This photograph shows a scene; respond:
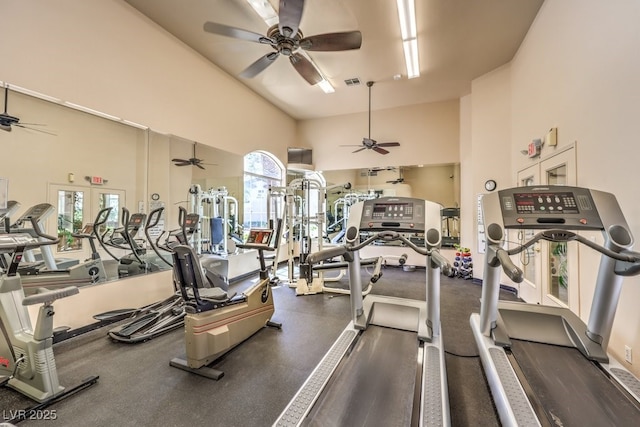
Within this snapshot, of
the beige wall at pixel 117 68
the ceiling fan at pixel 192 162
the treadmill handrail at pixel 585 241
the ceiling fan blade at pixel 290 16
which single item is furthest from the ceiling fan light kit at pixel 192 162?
the treadmill handrail at pixel 585 241

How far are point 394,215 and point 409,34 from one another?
3223mm

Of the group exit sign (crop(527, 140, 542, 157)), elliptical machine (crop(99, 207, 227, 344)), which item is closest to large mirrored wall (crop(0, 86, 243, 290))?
elliptical machine (crop(99, 207, 227, 344))

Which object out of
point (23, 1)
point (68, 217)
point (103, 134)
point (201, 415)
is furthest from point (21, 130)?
point (201, 415)

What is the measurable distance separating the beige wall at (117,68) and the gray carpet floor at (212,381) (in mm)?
2775

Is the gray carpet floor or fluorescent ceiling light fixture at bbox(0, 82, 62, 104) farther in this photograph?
fluorescent ceiling light fixture at bbox(0, 82, 62, 104)

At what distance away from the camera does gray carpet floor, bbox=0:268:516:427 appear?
1863mm

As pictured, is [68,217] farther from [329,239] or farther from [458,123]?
[458,123]

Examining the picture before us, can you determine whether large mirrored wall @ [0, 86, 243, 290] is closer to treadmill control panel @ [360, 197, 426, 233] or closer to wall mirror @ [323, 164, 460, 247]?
Result: treadmill control panel @ [360, 197, 426, 233]

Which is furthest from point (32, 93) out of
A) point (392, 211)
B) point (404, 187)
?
point (404, 187)

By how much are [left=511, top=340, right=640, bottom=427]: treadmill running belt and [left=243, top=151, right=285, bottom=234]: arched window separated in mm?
5460

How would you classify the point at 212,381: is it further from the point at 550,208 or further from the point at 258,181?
the point at 258,181

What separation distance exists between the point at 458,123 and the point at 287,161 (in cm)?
440

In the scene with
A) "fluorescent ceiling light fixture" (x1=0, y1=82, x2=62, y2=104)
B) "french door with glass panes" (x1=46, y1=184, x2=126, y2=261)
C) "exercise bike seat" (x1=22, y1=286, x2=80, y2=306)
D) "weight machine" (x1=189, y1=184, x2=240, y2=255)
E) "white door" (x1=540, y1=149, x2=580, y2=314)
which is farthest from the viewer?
"weight machine" (x1=189, y1=184, x2=240, y2=255)

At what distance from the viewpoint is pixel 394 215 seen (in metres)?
2.44
